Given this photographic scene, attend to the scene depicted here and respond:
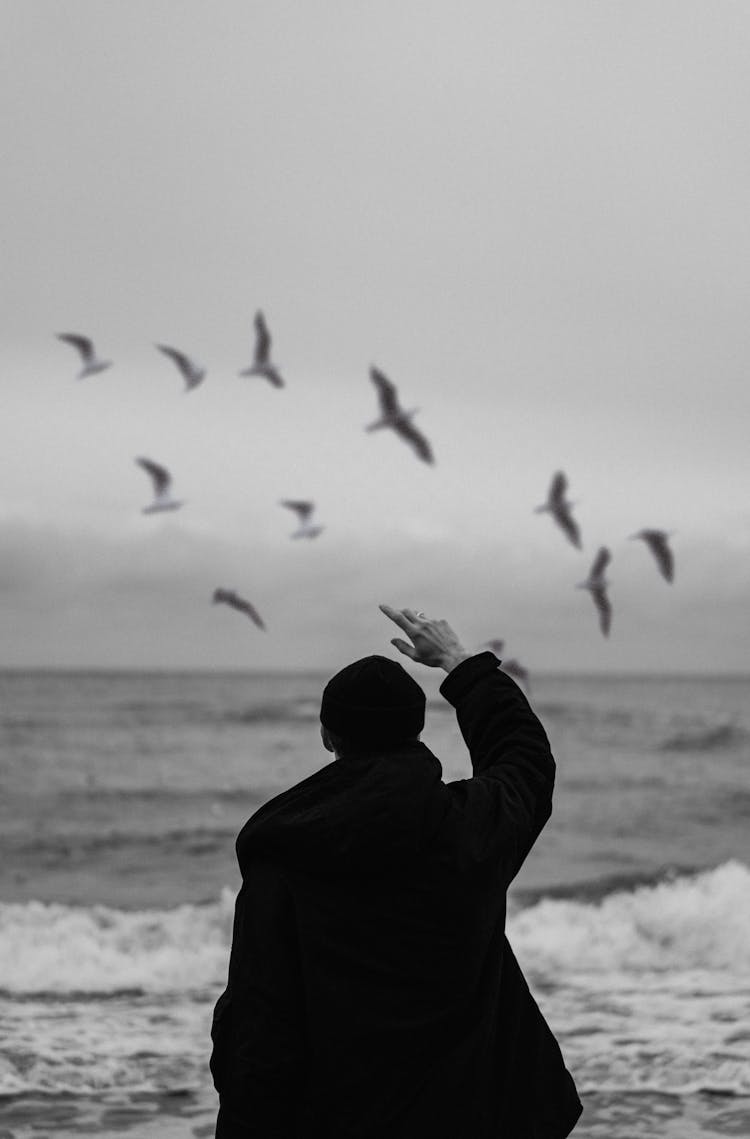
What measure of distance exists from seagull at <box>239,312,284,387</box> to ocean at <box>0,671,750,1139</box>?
15.2 ft

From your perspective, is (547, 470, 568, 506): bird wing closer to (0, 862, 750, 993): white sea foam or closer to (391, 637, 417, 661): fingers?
(0, 862, 750, 993): white sea foam

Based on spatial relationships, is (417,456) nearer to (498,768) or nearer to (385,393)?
(385,393)

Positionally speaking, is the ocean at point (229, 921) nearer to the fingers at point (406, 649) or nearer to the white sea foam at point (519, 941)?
the white sea foam at point (519, 941)

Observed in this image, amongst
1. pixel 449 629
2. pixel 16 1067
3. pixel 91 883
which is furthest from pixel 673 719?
pixel 449 629

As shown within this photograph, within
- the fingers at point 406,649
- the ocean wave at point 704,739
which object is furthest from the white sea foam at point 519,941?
the ocean wave at point 704,739

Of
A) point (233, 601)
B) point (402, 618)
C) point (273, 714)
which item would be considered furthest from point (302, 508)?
point (273, 714)

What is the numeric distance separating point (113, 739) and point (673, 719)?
1803 cm

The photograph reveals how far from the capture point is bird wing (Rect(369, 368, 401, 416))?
906 cm

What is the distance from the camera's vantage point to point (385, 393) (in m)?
9.18

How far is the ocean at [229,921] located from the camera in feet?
20.2

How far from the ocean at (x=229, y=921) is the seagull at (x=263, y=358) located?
4637mm

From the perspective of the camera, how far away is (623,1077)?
638 cm

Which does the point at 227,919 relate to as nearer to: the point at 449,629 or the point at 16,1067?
the point at 16,1067

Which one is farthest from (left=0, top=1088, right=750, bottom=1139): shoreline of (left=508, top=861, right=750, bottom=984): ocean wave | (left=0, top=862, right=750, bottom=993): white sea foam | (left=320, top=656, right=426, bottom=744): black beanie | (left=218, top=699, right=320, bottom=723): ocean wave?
(left=218, top=699, right=320, bottom=723): ocean wave
